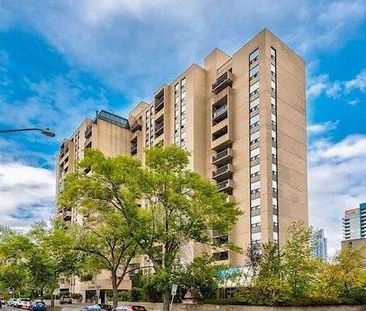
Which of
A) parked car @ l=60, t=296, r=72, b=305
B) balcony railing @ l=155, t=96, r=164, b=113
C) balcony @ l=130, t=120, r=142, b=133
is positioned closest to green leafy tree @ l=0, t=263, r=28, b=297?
parked car @ l=60, t=296, r=72, b=305

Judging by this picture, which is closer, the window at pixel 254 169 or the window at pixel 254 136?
the window at pixel 254 169

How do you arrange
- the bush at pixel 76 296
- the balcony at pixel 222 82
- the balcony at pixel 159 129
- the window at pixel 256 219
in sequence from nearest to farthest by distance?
the window at pixel 256 219, the balcony at pixel 222 82, the balcony at pixel 159 129, the bush at pixel 76 296

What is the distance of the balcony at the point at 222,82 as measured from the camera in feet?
262

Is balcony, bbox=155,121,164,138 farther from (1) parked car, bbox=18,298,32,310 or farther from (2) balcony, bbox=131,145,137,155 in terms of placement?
(1) parked car, bbox=18,298,32,310

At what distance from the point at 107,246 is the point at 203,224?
13.8 metres

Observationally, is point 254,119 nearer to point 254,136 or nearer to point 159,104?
point 254,136

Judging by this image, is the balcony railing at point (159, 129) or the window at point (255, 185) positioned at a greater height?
the balcony railing at point (159, 129)

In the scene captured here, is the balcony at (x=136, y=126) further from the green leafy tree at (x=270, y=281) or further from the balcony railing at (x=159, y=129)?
the green leafy tree at (x=270, y=281)

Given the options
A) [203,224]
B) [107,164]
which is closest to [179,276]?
[203,224]

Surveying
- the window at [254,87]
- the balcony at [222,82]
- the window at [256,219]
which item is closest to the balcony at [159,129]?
the balcony at [222,82]

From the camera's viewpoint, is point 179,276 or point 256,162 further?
point 256,162

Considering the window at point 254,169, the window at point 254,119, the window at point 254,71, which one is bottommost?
the window at point 254,169

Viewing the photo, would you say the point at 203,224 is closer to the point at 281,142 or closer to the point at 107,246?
the point at 107,246

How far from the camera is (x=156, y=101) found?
319ft
